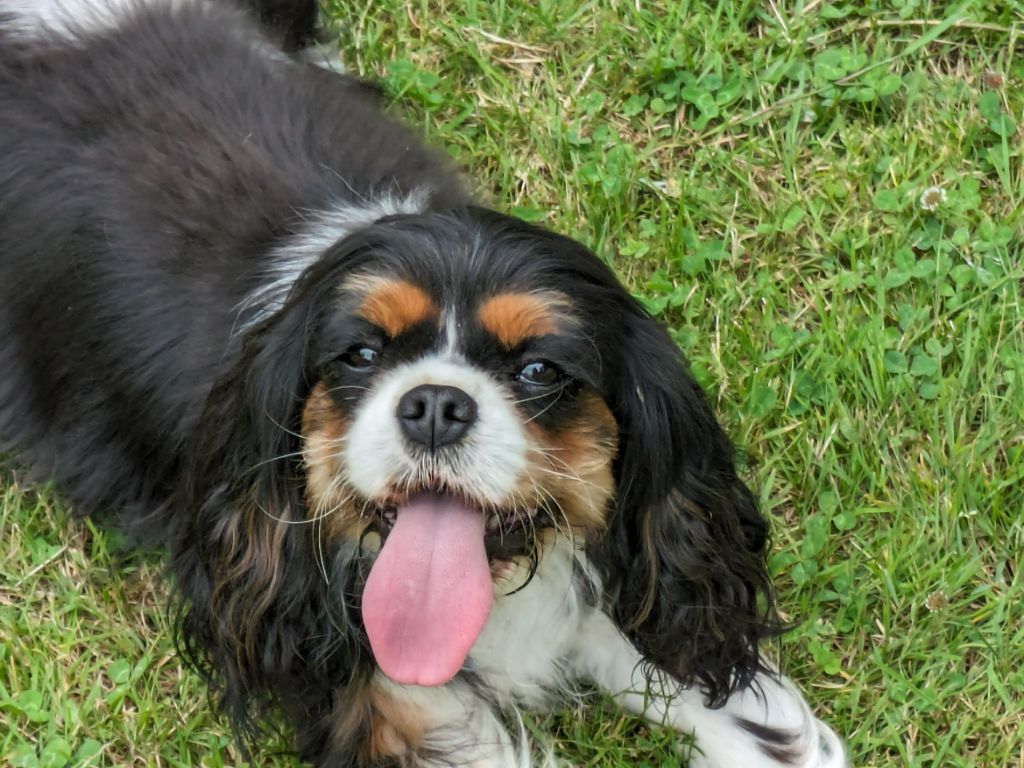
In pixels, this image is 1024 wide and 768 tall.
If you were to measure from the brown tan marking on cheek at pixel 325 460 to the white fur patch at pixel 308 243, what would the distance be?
0.39 meters

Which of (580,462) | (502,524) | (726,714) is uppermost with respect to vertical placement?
(580,462)

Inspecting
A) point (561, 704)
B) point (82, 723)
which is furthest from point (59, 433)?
point (561, 704)

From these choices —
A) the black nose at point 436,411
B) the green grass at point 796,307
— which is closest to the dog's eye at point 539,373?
the black nose at point 436,411

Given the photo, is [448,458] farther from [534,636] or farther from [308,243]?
[308,243]

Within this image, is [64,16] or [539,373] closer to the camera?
[539,373]

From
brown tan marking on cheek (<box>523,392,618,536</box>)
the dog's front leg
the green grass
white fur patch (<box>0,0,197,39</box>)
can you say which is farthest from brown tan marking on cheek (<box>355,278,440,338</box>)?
white fur patch (<box>0,0,197,39</box>)

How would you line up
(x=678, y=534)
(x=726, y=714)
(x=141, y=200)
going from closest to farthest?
(x=678, y=534) → (x=726, y=714) → (x=141, y=200)

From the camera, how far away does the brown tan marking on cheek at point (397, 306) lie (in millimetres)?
2883

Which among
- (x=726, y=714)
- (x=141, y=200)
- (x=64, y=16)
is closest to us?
(x=726, y=714)

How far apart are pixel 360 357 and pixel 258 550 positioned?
1.99 ft

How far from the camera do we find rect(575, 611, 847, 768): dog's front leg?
3.53 metres

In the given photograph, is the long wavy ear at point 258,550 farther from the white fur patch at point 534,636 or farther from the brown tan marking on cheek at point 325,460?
the white fur patch at point 534,636

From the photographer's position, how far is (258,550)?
3.24 metres

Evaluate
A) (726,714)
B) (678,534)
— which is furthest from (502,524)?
(726,714)
